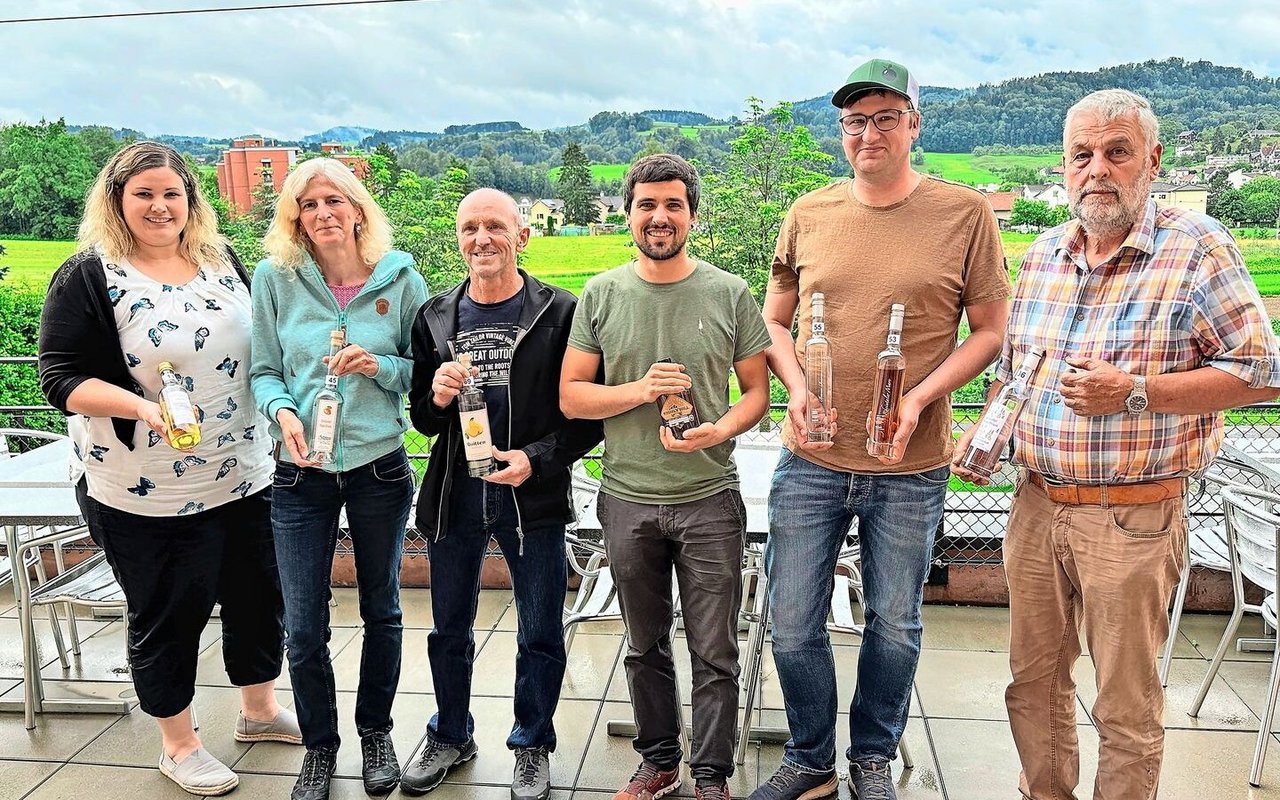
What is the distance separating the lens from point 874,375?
214 centimetres

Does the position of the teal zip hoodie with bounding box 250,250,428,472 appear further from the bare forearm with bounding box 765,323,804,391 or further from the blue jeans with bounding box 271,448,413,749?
the bare forearm with bounding box 765,323,804,391

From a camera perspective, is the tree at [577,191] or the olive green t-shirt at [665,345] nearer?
the olive green t-shirt at [665,345]

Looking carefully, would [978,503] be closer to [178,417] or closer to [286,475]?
[286,475]

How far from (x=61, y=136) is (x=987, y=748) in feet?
18.7

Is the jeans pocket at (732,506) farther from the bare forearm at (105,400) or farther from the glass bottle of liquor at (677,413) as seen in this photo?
the bare forearm at (105,400)

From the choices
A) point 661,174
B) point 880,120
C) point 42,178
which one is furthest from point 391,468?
point 42,178

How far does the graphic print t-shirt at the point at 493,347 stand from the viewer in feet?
7.48

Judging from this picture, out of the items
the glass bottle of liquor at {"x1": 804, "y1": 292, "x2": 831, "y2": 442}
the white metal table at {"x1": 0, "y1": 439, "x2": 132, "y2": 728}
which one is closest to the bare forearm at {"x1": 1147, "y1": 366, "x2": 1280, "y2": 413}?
the glass bottle of liquor at {"x1": 804, "y1": 292, "x2": 831, "y2": 442}

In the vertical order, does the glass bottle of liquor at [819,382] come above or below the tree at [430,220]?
below

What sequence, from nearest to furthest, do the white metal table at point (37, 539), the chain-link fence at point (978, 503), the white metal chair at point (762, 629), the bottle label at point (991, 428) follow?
the bottle label at point (991, 428)
the white metal chair at point (762, 629)
the white metal table at point (37, 539)
the chain-link fence at point (978, 503)

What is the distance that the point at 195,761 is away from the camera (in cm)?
262

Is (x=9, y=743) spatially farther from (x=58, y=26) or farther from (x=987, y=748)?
(x=58, y=26)

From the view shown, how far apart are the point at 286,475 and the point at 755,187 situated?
357cm

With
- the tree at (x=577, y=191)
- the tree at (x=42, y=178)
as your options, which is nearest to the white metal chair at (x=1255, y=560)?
the tree at (x=577, y=191)
